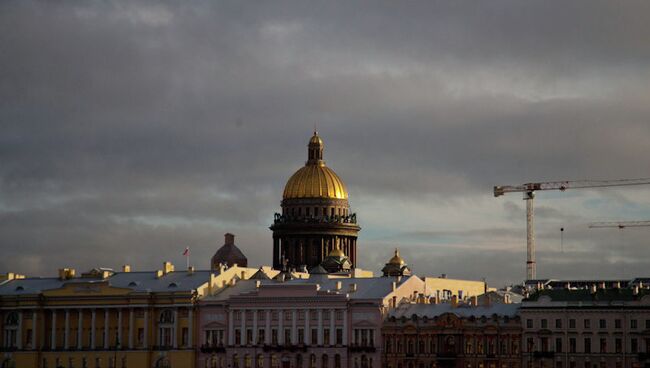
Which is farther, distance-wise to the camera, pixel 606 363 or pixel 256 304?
pixel 256 304

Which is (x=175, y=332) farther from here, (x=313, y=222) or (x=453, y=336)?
(x=313, y=222)

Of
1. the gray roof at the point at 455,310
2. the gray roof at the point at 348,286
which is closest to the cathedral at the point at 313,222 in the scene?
the gray roof at the point at 348,286

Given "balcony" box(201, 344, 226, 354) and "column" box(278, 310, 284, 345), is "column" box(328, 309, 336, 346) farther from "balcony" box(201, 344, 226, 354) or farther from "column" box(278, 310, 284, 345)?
"balcony" box(201, 344, 226, 354)

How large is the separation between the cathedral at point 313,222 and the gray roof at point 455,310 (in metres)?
37.4

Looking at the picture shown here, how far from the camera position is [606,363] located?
123625mm

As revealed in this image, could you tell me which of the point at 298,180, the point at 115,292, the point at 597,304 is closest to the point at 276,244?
the point at 298,180

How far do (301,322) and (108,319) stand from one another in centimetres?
1896

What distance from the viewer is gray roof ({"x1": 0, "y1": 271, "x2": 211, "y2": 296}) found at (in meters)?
148

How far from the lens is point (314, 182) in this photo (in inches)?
6983

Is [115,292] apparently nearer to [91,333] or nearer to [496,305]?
[91,333]

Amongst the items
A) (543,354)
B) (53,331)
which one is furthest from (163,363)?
(543,354)

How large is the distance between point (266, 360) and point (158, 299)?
11922 mm

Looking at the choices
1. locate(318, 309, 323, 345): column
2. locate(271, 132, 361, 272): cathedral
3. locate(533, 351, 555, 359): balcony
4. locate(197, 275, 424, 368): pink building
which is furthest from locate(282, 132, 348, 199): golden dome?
locate(533, 351, 555, 359): balcony

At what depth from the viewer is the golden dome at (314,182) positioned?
579ft
